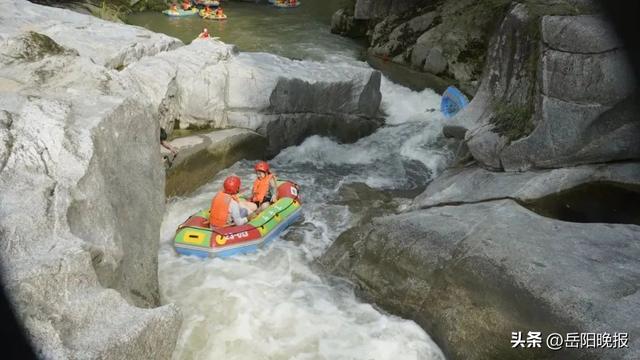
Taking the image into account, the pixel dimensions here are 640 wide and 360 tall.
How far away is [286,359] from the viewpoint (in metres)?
4.94

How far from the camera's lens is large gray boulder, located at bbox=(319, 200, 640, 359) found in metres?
4.21

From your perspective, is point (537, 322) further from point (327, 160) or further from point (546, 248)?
point (327, 160)

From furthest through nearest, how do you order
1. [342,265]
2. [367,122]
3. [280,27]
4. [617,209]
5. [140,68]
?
[280,27], [367,122], [140,68], [342,265], [617,209]

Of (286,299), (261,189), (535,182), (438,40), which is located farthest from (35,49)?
(438,40)

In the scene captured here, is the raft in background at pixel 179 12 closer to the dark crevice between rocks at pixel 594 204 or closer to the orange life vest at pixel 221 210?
the orange life vest at pixel 221 210

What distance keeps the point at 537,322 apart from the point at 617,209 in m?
2.04

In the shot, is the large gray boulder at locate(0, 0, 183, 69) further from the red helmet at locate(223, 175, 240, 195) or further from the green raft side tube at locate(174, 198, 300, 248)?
the green raft side tube at locate(174, 198, 300, 248)

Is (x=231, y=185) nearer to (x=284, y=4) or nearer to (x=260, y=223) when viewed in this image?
(x=260, y=223)

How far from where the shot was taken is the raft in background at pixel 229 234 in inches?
265

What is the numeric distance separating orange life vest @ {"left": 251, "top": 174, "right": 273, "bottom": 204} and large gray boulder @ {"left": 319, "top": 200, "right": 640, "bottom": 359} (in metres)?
2.14

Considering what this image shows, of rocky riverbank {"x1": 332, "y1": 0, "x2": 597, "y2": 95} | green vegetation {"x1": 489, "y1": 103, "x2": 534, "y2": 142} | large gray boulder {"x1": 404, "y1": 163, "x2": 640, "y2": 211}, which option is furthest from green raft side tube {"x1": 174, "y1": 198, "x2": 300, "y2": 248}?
rocky riverbank {"x1": 332, "y1": 0, "x2": 597, "y2": 95}

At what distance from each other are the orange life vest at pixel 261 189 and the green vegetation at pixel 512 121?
319cm

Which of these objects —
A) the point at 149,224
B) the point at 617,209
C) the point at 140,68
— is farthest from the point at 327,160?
the point at 617,209

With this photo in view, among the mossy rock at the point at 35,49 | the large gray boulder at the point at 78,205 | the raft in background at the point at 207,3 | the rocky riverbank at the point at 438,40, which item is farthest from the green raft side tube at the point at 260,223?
the raft in background at the point at 207,3
